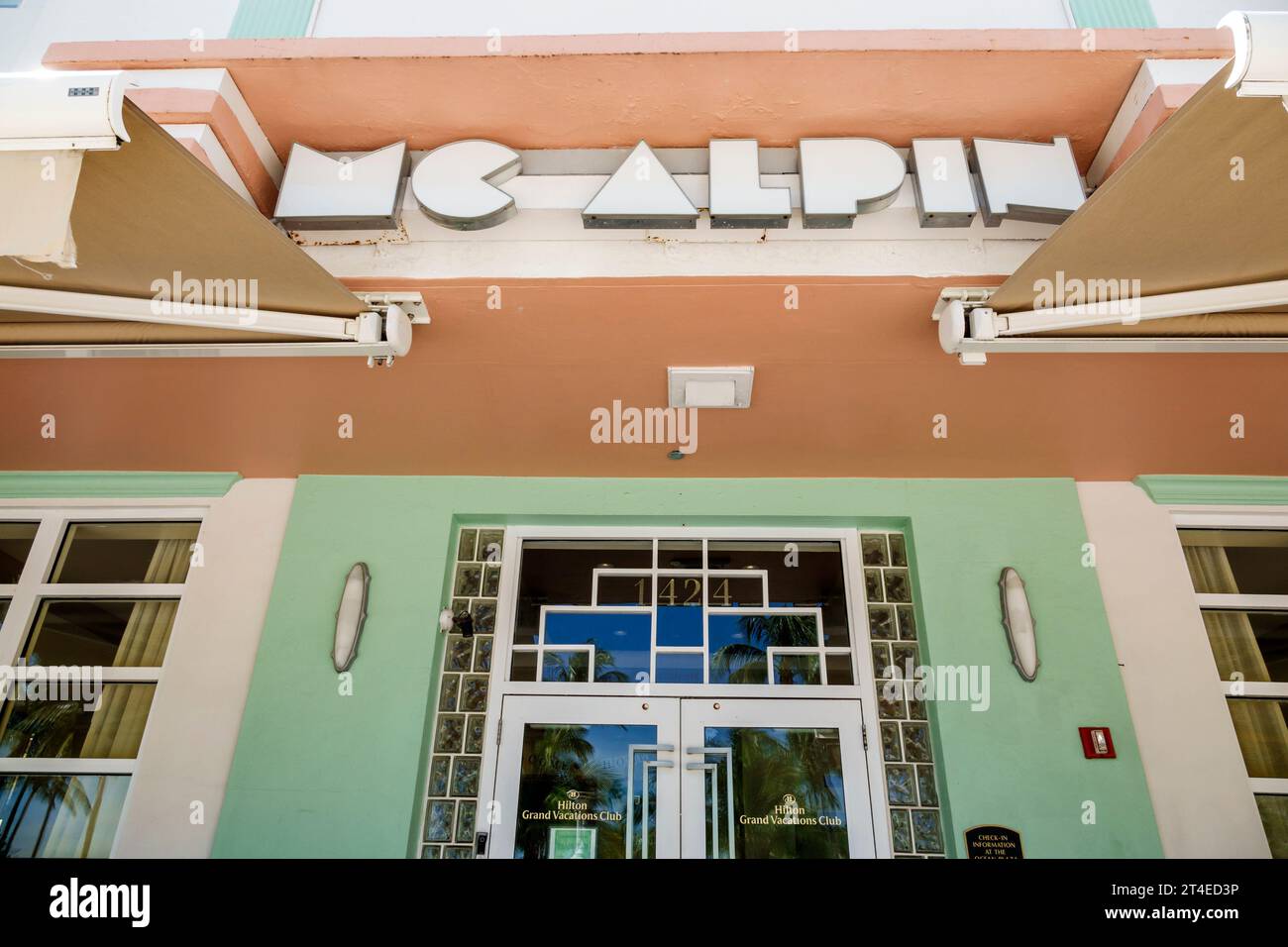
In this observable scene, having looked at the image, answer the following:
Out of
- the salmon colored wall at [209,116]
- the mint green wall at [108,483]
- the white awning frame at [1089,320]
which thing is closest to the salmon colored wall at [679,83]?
the salmon colored wall at [209,116]

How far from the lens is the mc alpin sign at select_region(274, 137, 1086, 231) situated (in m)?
3.18

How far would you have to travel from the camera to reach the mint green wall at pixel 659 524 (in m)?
3.83

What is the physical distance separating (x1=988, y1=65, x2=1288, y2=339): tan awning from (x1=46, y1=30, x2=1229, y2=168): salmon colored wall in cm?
82

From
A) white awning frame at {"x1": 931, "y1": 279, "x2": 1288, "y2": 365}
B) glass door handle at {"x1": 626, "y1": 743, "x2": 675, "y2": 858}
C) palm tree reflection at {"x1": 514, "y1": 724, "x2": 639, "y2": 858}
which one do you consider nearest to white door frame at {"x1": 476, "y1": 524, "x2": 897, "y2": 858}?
palm tree reflection at {"x1": 514, "y1": 724, "x2": 639, "y2": 858}

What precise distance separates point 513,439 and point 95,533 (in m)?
2.56

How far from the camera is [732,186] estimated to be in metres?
3.23

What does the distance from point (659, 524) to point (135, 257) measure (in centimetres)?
282

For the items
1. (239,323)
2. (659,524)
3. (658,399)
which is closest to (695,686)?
(659,524)

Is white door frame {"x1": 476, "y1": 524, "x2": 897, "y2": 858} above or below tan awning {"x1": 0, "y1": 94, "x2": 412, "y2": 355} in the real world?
below

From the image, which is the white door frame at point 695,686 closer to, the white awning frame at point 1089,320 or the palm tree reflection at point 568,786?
the palm tree reflection at point 568,786

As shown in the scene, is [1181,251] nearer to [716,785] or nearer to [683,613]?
[683,613]

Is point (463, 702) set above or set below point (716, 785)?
above

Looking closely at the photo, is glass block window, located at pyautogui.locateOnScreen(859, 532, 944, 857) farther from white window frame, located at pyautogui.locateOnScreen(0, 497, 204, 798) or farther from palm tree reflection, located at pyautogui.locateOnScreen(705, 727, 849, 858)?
white window frame, located at pyautogui.locateOnScreen(0, 497, 204, 798)

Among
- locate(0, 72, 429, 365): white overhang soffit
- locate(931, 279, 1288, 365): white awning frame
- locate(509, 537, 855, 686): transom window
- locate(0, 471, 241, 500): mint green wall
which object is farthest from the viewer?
locate(0, 471, 241, 500): mint green wall
